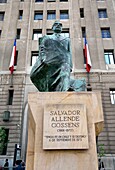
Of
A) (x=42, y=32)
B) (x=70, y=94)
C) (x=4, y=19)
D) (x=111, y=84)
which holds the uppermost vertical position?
(x=4, y=19)

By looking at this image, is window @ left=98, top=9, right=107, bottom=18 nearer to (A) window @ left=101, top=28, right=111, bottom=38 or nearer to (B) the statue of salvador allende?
(A) window @ left=101, top=28, right=111, bottom=38

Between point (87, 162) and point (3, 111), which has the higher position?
point (3, 111)

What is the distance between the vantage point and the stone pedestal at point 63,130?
12.4 feet

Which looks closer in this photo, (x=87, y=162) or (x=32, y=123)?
(x=87, y=162)

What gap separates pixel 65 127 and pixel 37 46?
18.7m

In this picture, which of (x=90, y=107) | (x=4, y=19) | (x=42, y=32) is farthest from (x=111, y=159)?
(x=4, y=19)

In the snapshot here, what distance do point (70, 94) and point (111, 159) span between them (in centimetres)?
1287

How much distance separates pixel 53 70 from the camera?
527 centimetres

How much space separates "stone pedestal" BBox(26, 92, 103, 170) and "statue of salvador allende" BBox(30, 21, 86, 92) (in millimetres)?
617

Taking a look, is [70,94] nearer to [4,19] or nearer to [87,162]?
[87,162]

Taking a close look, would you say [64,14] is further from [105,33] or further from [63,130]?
[63,130]

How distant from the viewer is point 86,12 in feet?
78.7

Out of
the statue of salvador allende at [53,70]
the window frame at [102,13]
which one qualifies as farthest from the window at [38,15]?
the statue of salvador allende at [53,70]

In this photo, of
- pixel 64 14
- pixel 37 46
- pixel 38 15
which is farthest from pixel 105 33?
pixel 38 15
